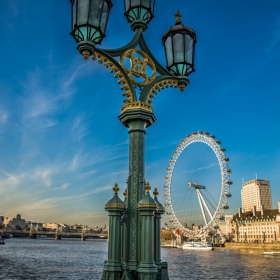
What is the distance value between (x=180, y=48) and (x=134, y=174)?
7.26 ft

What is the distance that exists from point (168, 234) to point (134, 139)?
165098 millimetres

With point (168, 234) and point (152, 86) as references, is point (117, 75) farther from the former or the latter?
point (168, 234)

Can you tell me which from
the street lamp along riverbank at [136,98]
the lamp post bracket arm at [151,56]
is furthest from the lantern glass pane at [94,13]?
the lamp post bracket arm at [151,56]

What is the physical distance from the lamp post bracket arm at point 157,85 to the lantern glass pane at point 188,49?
1.26 feet

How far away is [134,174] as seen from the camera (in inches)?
199

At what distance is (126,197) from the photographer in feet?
16.6

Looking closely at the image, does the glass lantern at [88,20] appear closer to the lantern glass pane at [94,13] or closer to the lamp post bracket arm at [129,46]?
the lantern glass pane at [94,13]

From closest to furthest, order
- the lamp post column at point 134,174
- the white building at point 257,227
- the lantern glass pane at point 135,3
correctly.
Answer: the lamp post column at point 134,174 < the lantern glass pane at point 135,3 < the white building at point 257,227

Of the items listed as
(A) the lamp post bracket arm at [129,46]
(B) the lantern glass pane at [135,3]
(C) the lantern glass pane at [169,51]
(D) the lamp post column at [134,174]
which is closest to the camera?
(D) the lamp post column at [134,174]

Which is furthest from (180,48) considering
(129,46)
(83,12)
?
(83,12)

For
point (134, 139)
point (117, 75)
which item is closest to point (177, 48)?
point (117, 75)

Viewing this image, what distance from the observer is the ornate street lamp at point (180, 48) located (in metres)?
5.48

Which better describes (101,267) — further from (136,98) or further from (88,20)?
(88,20)

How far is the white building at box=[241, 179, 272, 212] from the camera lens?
177 metres
